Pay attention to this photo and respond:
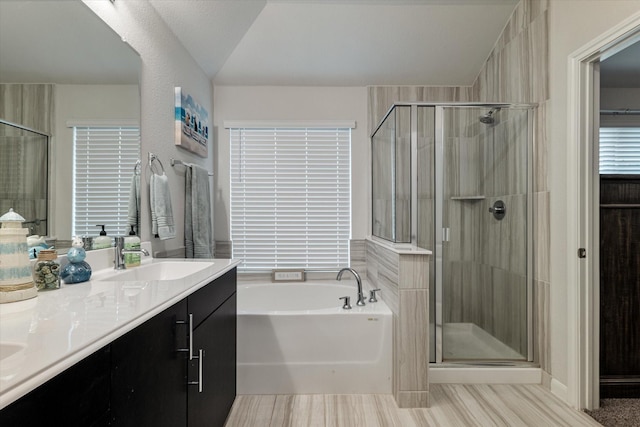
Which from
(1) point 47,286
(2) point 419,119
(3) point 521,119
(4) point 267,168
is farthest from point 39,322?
(3) point 521,119

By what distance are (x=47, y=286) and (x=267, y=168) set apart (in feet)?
7.10

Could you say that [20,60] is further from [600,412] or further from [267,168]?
[600,412]

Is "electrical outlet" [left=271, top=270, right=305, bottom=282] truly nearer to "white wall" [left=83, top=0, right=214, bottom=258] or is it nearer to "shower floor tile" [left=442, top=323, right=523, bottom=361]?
"white wall" [left=83, top=0, right=214, bottom=258]

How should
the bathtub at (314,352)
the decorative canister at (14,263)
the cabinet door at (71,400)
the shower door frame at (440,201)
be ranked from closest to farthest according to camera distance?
1. the cabinet door at (71,400)
2. the decorative canister at (14,263)
3. the bathtub at (314,352)
4. the shower door frame at (440,201)

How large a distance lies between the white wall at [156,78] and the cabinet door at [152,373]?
99cm

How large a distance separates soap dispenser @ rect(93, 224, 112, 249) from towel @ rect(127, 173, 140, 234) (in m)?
0.17

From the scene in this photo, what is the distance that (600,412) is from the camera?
180 cm

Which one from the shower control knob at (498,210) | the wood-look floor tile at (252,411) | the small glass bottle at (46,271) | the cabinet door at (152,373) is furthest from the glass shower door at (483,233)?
the small glass bottle at (46,271)

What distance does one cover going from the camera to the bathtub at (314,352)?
2.01 meters

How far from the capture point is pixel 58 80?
122 centimetres

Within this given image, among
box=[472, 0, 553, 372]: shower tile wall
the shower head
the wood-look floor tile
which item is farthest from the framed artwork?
box=[472, 0, 553, 372]: shower tile wall

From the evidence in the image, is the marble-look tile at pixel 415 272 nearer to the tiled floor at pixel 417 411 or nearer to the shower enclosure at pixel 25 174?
the tiled floor at pixel 417 411

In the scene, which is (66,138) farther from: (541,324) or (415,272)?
(541,324)

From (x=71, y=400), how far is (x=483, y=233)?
8.33ft
